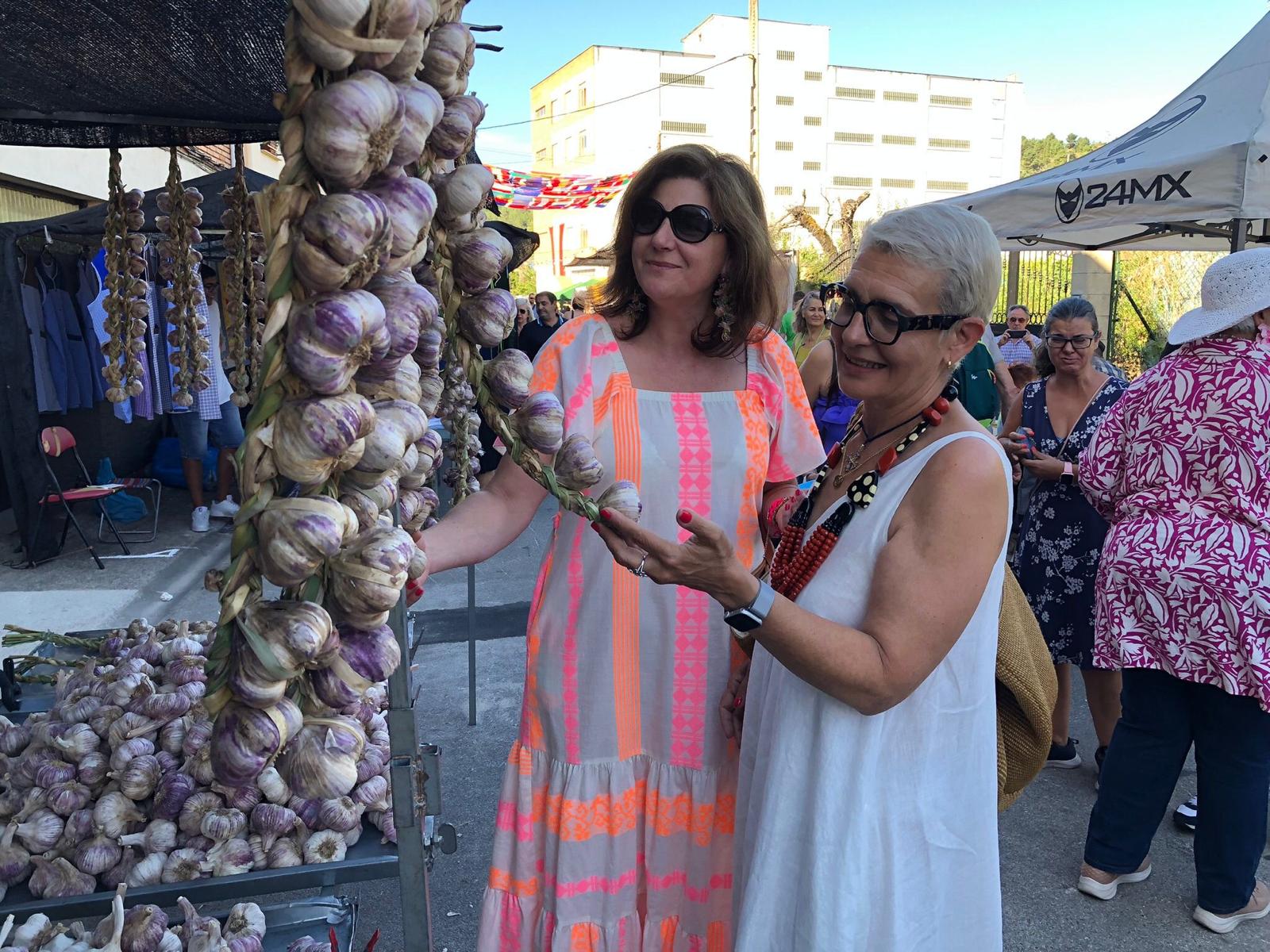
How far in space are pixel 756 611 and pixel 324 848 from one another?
3.57 feet

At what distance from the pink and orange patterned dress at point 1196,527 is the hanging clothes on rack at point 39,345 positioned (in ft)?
18.9

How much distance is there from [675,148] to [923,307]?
25.3 inches

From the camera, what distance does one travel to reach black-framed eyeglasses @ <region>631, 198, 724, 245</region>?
1594 millimetres

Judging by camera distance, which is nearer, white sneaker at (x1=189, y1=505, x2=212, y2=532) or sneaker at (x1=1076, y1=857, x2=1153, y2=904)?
sneaker at (x1=1076, y1=857, x2=1153, y2=904)

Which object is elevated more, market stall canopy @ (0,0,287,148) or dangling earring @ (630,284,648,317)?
market stall canopy @ (0,0,287,148)

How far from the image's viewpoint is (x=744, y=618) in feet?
3.72

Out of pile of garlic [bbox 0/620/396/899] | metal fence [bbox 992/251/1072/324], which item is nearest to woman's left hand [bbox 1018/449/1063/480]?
pile of garlic [bbox 0/620/396/899]

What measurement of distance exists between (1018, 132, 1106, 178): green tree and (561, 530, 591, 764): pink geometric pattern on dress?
193ft

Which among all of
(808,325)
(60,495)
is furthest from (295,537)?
(60,495)

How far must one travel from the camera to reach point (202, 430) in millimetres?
6711

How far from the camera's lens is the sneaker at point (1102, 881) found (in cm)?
273

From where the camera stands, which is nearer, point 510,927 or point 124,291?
point 510,927

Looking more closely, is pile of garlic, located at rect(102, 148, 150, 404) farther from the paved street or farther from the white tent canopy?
the white tent canopy

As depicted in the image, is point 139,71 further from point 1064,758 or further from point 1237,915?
point 1064,758
